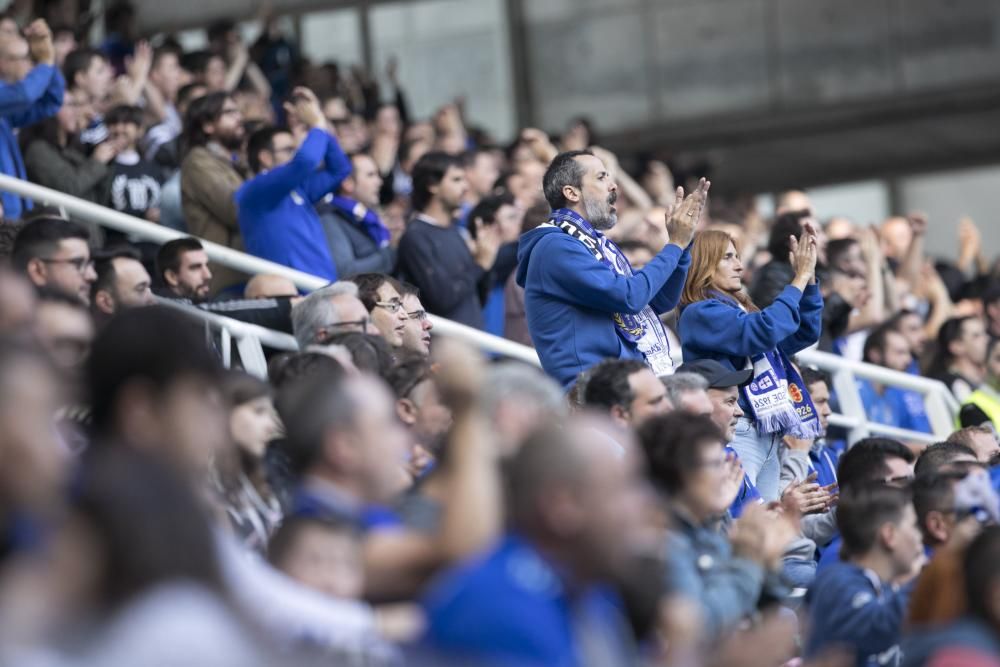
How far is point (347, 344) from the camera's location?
541 cm

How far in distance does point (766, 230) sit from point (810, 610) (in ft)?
23.6

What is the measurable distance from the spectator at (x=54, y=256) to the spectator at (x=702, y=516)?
212 centimetres

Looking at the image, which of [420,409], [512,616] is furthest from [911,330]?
[512,616]

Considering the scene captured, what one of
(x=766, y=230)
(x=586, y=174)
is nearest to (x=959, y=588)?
(x=586, y=174)

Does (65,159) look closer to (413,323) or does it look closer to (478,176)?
(478,176)

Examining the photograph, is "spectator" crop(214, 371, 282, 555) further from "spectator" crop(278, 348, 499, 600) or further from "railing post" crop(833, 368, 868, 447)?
"railing post" crop(833, 368, 868, 447)

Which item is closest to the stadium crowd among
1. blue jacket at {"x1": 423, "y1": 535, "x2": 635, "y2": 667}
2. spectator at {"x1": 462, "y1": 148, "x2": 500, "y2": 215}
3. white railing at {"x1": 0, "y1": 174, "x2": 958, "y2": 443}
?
blue jacket at {"x1": 423, "y1": 535, "x2": 635, "y2": 667}

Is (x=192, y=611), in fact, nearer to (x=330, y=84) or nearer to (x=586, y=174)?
(x=586, y=174)

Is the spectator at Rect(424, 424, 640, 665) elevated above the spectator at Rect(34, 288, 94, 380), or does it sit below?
below

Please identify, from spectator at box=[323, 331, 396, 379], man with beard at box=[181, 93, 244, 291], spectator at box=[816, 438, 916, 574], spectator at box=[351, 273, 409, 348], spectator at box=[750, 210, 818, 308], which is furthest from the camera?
man with beard at box=[181, 93, 244, 291]

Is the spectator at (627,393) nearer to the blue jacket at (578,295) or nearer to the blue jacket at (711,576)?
the blue jacket at (711,576)

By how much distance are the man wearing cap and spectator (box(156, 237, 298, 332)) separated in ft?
5.01

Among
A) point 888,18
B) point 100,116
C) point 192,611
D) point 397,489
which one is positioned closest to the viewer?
point 192,611

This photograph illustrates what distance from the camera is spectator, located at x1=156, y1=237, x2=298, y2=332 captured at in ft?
21.4
